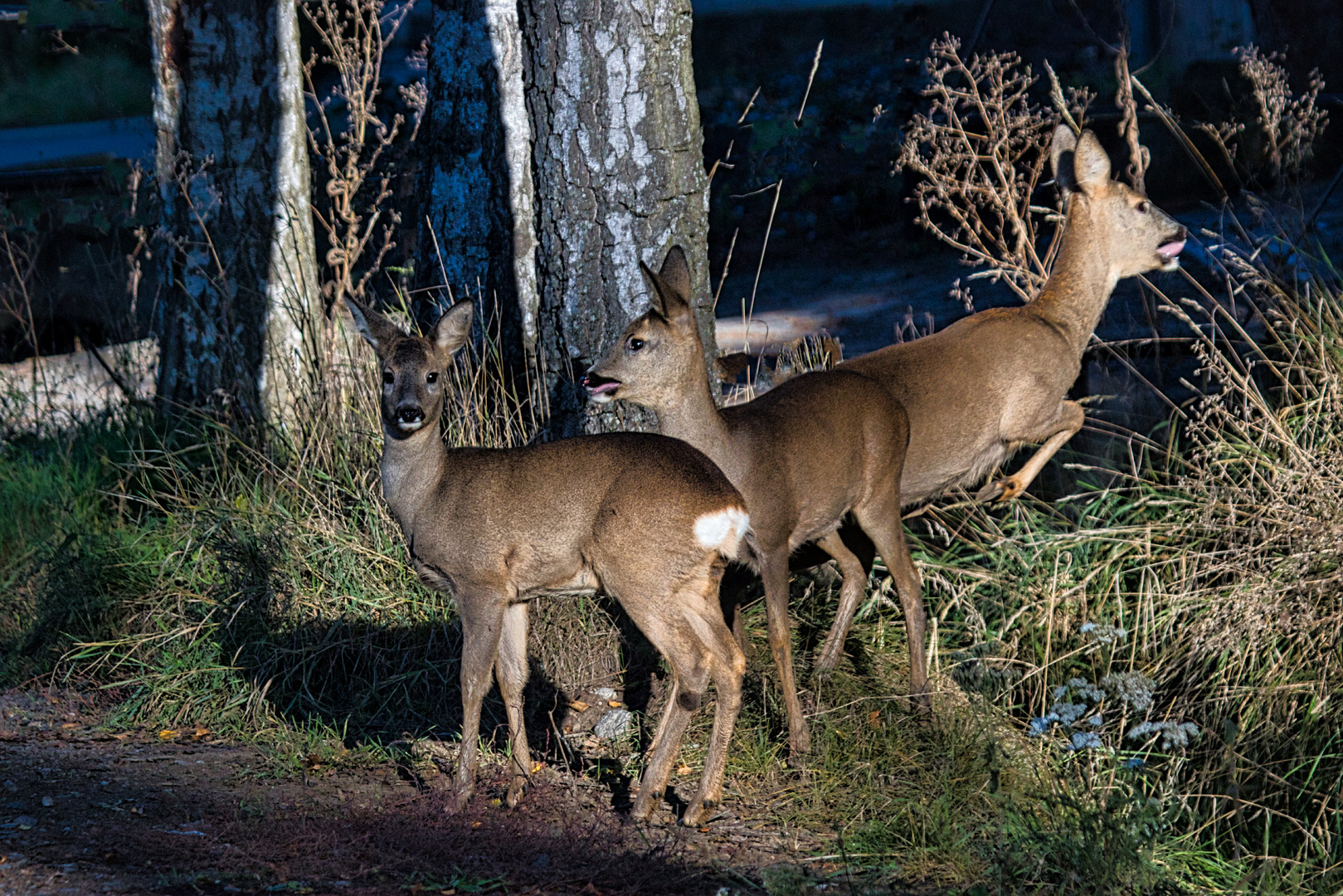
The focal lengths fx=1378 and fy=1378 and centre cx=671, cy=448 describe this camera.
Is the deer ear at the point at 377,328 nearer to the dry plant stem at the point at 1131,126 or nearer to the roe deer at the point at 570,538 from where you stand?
the roe deer at the point at 570,538

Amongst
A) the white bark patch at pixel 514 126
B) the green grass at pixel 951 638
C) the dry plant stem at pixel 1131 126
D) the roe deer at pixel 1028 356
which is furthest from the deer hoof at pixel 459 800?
the dry plant stem at pixel 1131 126

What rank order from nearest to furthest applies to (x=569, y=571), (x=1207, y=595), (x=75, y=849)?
(x=75, y=849), (x=569, y=571), (x=1207, y=595)

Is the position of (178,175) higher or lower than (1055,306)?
higher

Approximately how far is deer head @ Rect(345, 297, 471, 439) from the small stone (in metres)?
1.33

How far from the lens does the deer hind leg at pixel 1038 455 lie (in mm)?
Answer: 5609

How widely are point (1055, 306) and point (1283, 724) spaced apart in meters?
1.84

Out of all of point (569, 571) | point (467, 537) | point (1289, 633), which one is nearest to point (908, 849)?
point (569, 571)

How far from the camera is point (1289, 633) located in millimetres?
4883

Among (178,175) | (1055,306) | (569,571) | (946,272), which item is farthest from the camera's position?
(946,272)

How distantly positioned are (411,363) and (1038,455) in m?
2.70

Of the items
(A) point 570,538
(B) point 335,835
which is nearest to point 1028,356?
(A) point 570,538

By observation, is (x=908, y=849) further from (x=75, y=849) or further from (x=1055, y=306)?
(x=1055, y=306)

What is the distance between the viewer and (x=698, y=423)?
4.62 metres

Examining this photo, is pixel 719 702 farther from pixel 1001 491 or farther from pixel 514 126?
pixel 514 126
